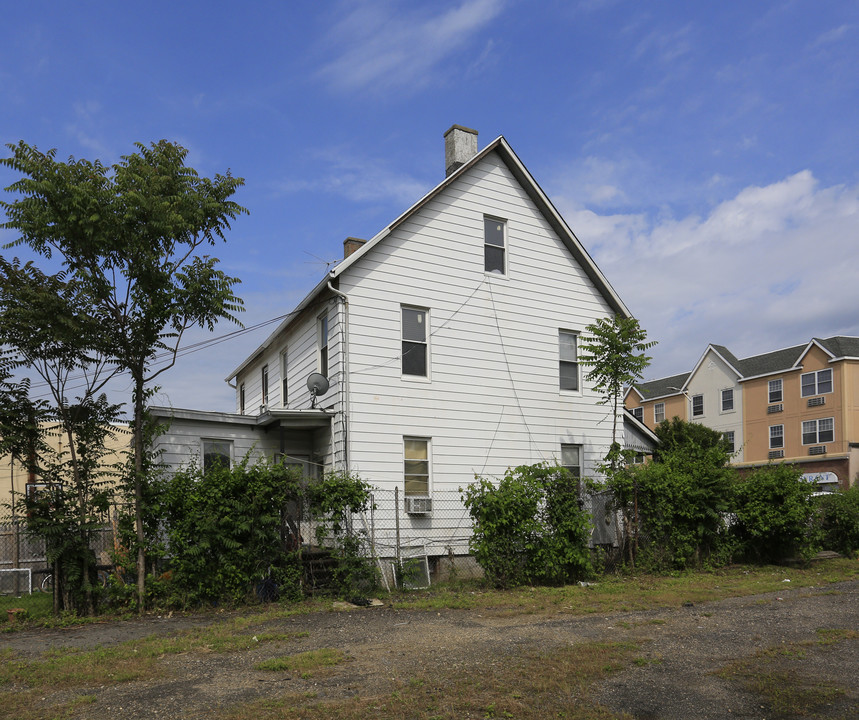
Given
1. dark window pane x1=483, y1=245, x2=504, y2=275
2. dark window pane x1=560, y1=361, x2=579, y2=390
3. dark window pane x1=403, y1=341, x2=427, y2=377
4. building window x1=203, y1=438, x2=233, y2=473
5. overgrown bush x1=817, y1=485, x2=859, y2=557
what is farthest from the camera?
dark window pane x1=560, y1=361, x2=579, y2=390

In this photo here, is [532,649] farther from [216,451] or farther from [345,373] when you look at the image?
[216,451]

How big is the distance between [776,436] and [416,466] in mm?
32750

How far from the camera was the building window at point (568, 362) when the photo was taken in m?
18.0

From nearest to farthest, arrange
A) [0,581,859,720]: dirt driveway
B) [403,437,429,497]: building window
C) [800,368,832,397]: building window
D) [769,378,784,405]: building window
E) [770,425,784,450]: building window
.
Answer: [0,581,859,720]: dirt driveway
[403,437,429,497]: building window
[800,368,832,397]: building window
[770,425,784,450]: building window
[769,378,784,405]: building window

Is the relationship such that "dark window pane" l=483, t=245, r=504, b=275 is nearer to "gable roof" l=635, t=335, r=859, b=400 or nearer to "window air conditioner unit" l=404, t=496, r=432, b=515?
"window air conditioner unit" l=404, t=496, r=432, b=515

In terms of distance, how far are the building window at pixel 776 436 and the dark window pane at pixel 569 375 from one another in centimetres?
2811

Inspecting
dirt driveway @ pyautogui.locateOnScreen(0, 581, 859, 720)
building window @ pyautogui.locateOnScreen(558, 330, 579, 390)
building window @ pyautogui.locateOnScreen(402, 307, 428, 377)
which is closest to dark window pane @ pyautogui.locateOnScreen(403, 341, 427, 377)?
building window @ pyautogui.locateOnScreen(402, 307, 428, 377)

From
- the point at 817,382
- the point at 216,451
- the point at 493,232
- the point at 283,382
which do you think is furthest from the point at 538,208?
the point at 817,382

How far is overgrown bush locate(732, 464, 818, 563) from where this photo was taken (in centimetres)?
1582

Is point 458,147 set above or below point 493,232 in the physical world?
above

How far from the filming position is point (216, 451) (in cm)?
1623

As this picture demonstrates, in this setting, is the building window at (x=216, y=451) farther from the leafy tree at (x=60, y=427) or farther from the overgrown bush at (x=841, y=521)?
the overgrown bush at (x=841, y=521)

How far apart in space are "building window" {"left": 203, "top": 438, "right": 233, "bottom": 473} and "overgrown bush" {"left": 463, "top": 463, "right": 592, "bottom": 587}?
6100 millimetres

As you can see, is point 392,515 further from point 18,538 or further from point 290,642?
point 18,538
